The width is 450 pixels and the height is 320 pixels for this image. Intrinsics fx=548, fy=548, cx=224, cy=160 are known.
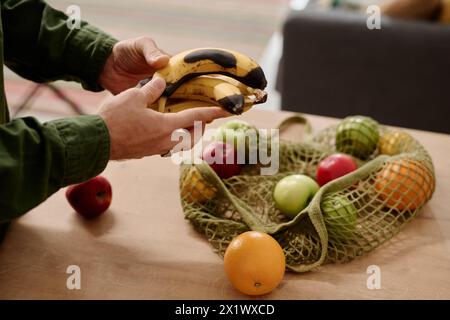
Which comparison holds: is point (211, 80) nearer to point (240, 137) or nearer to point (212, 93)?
point (212, 93)

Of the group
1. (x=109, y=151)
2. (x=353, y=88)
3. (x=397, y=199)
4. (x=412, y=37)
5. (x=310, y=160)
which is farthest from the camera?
(x=353, y=88)

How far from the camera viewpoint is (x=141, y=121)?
83cm

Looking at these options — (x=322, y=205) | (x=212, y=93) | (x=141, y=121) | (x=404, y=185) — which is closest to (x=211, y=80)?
(x=212, y=93)

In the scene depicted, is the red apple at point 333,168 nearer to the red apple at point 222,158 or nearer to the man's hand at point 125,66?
the red apple at point 222,158

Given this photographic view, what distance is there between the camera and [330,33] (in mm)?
1836

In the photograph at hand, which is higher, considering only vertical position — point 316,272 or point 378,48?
point 378,48

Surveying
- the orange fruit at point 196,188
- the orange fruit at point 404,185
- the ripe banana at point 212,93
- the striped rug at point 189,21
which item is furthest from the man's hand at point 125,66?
the striped rug at point 189,21

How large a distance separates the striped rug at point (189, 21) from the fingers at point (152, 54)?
1737mm

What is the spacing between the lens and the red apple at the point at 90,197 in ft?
3.30

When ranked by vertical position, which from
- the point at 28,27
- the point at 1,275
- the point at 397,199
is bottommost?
the point at 1,275

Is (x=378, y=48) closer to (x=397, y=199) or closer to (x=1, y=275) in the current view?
(x=397, y=199)

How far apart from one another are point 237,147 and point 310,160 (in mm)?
172

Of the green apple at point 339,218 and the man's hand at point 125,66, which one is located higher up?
the man's hand at point 125,66
